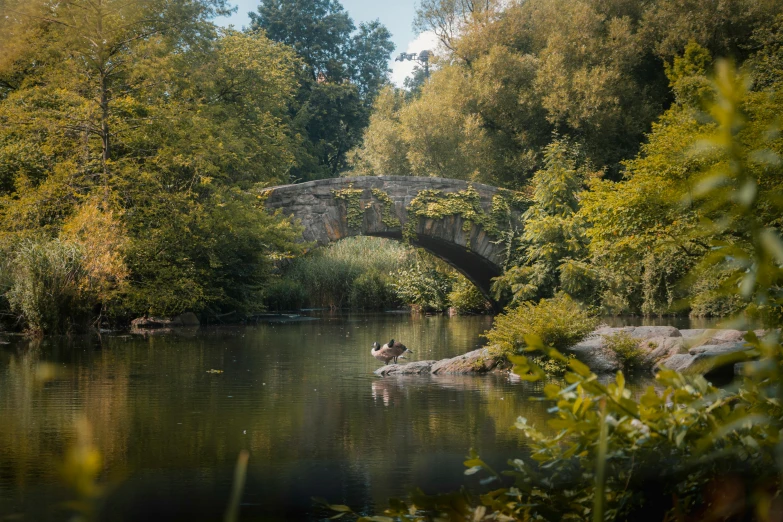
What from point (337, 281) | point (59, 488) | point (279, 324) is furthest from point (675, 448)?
point (337, 281)

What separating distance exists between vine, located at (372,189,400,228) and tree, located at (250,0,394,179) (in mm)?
18679

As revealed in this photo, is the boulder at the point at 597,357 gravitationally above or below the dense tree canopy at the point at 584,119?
below

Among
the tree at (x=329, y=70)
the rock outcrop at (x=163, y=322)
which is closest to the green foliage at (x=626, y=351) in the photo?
the rock outcrop at (x=163, y=322)

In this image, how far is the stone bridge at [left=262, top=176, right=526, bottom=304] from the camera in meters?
20.6

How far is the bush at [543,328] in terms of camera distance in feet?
32.4

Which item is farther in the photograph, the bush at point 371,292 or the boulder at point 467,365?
the bush at point 371,292

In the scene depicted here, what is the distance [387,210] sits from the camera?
21.2m

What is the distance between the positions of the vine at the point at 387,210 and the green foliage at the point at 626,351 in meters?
11.4

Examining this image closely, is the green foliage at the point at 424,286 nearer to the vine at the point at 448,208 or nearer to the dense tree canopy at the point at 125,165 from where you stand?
the vine at the point at 448,208

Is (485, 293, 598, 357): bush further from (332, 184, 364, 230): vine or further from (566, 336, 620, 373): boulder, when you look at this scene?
(332, 184, 364, 230): vine

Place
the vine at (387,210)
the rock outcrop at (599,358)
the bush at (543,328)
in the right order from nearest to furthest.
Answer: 1. the rock outcrop at (599,358)
2. the bush at (543,328)
3. the vine at (387,210)

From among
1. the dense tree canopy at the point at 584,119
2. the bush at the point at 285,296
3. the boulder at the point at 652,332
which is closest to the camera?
the boulder at the point at 652,332

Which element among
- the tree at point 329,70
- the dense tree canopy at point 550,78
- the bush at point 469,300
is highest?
the tree at point 329,70

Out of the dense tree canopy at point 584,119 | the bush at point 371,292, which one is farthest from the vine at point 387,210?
the bush at point 371,292
